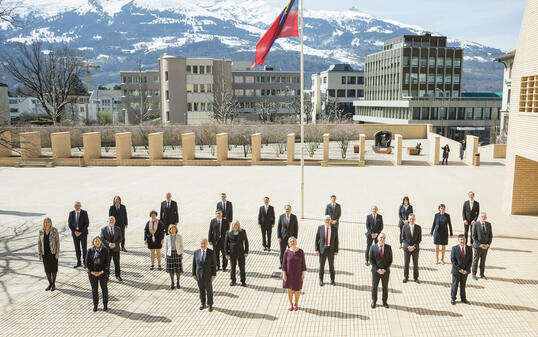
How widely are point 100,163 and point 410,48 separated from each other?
242 feet

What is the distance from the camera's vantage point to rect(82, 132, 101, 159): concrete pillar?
1213 inches

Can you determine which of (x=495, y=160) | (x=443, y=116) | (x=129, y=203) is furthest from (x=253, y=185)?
(x=443, y=116)

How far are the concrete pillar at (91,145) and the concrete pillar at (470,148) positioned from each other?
1004 inches

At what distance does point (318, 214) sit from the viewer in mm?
17406

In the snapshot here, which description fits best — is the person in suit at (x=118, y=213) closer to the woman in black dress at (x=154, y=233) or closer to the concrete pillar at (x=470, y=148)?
the woman in black dress at (x=154, y=233)

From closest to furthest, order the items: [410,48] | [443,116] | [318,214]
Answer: [318,214]
[443,116]
[410,48]

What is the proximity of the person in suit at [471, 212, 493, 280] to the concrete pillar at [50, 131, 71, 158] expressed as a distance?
28.3 meters

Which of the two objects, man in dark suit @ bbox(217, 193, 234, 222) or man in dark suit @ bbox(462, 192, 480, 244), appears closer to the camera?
man in dark suit @ bbox(217, 193, 234, 222)

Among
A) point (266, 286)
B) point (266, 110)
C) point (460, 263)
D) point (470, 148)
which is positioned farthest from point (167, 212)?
point (266, 110)

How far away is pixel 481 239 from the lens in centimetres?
1046

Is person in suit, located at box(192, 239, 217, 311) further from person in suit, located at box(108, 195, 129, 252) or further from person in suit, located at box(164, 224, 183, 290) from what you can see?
person in suit, located at box(108, 195, 129, 252)

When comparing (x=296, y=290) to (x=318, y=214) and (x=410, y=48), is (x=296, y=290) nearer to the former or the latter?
(x=318, y=214)

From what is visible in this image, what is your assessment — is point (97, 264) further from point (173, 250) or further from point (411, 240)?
point (411, 240)

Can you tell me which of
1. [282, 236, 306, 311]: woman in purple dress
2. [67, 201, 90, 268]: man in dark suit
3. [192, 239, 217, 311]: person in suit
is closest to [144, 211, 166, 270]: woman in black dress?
[67, 201, 90, 268]: man in dark suit
